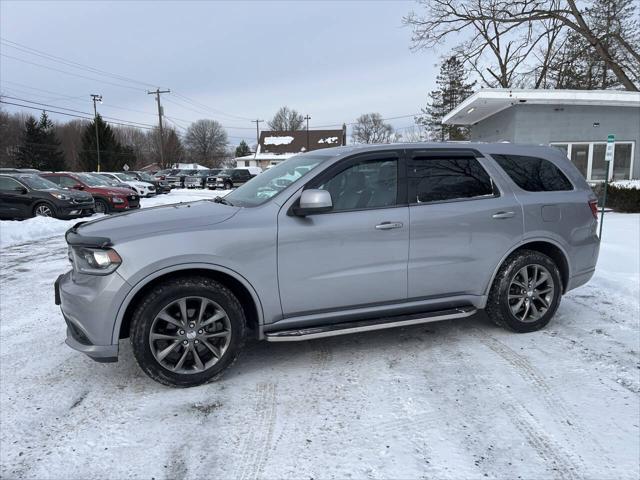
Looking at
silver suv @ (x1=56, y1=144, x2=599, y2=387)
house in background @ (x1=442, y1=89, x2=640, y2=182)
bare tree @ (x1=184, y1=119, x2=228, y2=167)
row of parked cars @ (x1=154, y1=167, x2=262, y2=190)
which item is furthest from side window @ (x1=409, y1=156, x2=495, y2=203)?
bare tree @ (x1=184, y1=119, x2=228, y2=167)

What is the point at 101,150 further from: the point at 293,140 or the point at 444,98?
the point at 444,98

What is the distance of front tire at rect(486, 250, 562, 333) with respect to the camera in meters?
4.19

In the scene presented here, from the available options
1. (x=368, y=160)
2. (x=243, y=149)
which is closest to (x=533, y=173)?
(x=368, y=160)

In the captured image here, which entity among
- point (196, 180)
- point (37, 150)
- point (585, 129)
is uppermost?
point (37, 150)

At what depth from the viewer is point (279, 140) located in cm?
6988

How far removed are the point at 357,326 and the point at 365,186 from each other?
1.19m

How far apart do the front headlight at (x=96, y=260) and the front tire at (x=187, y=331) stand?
A: 33 cm

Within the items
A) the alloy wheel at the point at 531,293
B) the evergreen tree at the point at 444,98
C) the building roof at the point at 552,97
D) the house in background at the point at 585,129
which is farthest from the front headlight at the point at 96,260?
the evergreen tree at the point at 444,98

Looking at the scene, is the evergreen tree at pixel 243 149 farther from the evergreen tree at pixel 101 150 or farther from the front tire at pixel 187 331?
the front tire at pixel 187 331

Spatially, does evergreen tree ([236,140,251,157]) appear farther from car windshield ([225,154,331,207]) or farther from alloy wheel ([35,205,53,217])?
car windshield ([225,154,331,207])

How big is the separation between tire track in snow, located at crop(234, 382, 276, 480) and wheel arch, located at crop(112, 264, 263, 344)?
498 millimetres

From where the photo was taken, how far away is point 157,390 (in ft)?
10.9

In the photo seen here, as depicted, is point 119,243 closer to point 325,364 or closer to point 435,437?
point 325,364

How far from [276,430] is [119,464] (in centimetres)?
91
